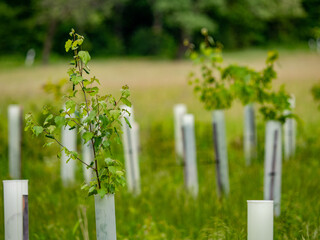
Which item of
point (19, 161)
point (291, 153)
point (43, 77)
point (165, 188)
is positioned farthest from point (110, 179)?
point (43, 77)

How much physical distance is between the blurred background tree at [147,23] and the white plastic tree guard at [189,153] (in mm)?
14534

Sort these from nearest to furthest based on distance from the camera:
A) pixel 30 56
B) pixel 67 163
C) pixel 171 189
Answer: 1. pixel 171 189
2. pixel 67 163
3. pixel 30 56

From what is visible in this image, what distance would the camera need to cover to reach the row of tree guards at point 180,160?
211cm

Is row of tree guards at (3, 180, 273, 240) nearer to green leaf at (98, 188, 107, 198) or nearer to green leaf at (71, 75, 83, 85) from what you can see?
green leaf at (98, 188, 107, 198)

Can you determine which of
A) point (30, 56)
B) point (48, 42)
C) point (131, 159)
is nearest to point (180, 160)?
point (131, 159)

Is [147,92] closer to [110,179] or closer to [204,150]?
[204,150]

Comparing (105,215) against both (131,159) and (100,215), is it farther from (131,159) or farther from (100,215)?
(131,159)

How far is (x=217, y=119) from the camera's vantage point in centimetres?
451

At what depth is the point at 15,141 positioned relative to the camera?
17.7 feet

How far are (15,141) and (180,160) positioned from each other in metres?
2.21

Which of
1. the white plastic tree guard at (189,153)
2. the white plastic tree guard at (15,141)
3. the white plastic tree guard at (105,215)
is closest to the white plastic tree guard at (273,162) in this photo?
the white plastic tree guard at (189,153)

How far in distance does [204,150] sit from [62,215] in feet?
12.5

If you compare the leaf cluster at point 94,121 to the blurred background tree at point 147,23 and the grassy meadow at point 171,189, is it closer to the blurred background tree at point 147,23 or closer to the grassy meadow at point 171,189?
the grassy meadow at point 171,189

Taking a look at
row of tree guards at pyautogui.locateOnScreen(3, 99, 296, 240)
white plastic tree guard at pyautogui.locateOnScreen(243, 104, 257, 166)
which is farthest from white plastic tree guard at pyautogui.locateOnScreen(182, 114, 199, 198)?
white plastic tree guard at pyautogui.locateOnScreen(243, 104, 257, 166)
